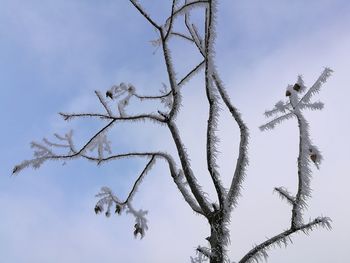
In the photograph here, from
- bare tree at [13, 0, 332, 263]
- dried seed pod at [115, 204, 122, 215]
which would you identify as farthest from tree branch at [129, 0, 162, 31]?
dried seed pod at [115, 204, 122, 215]

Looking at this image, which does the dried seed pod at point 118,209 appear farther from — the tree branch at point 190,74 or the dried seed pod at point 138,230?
the tree branch at point 190,74

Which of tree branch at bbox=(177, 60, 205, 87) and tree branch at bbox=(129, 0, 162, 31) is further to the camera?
tree branch at bbox=(177, 60, 205, 87)

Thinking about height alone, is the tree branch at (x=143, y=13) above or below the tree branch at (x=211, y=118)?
above

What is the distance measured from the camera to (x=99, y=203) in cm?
473

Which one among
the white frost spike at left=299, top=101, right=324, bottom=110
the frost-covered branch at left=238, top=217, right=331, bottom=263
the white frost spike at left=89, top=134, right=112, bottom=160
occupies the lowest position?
the frost-covered branch at left=238, top=217, right=331, bottom=263

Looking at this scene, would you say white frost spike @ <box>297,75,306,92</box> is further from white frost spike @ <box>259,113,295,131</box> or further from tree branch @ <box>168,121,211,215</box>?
tree branch @ <box>168,121,211,215</box>

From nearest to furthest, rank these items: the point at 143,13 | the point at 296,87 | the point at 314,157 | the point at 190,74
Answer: the point at 314,157 → the point at 296,87 → the point at 143,13 → the point at 190,74

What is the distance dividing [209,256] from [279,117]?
1278 mm

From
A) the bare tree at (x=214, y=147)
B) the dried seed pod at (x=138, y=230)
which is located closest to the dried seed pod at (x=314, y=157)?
the bare tree at (x=214, y=147)

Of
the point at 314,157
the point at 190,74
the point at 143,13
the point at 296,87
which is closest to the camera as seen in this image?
the point at 314,157

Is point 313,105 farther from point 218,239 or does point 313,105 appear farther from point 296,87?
point 218,239

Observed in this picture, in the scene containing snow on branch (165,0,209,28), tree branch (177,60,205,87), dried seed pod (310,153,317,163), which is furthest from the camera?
tree branch (177,60,205,87)

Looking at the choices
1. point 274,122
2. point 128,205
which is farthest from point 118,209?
point 274,122

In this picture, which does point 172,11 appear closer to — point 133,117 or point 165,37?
point 165,37
